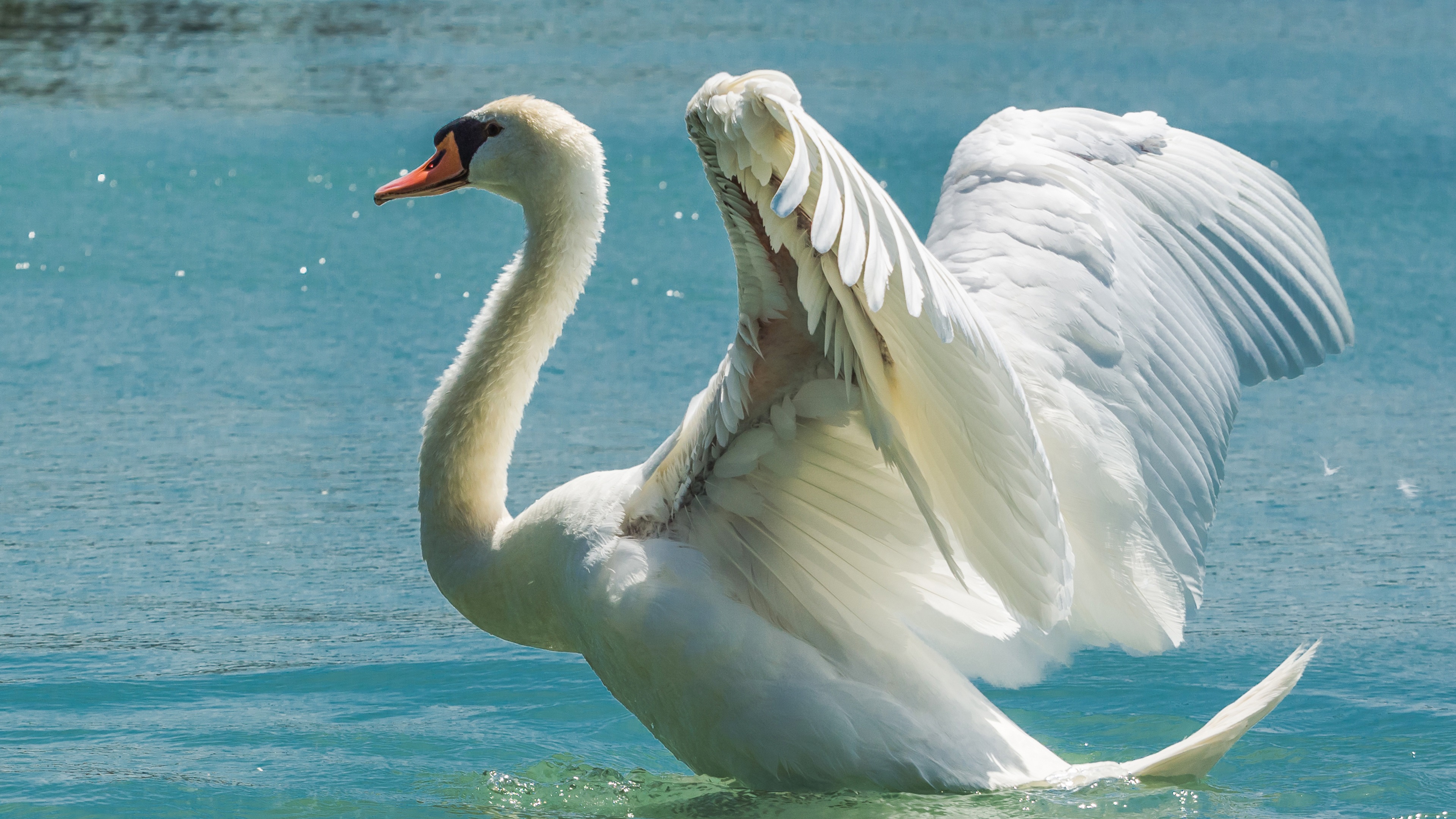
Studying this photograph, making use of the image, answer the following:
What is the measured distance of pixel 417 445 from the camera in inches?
288

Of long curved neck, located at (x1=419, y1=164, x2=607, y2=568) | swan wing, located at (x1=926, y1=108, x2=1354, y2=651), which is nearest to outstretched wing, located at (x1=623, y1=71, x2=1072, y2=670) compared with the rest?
swan wing, located at (x1=926, y1=108, x2=1354, y2=651)

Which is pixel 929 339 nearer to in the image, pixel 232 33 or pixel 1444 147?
pixel 1444 147

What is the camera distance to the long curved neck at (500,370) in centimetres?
440

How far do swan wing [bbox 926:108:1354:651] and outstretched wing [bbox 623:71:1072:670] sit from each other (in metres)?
0.35

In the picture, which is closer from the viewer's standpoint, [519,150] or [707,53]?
[519,150]

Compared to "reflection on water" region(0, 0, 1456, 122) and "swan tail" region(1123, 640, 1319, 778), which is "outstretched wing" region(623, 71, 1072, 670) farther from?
"reflection on water" region(0, 0, 1456, 122)

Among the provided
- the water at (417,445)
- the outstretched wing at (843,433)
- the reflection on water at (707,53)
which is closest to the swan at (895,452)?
the outstretched wing at (843,433)

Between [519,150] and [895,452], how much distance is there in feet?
5.55

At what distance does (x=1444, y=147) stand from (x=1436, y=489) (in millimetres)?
8804

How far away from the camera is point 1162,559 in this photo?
414cm

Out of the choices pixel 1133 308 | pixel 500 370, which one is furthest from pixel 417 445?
pixel 1133 308

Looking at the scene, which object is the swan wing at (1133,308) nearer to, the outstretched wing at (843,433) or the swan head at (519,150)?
the outstretched wing at (843,433)

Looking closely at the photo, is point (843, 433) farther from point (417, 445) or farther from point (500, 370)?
point (417, 445)

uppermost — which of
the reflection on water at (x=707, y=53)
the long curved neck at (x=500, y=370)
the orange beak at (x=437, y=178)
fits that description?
the orange beak at (x=437, y=178)
